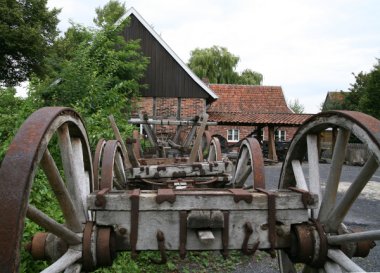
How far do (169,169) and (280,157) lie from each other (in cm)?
1901

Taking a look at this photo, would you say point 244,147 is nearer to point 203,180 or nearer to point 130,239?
point 203,180

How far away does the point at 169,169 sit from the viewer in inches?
150

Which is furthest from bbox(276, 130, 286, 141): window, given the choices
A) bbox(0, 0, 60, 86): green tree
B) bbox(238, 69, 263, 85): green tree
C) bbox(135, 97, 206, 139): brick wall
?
bbox(0, 0, 60, 86): green tree

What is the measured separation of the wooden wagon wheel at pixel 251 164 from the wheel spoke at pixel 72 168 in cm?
118

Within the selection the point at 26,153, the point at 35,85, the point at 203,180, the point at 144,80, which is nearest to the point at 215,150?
the point at 203,180

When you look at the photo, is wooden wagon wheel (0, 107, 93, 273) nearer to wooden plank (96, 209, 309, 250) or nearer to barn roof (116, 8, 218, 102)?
wooden plank (96, 209, 309, 250)

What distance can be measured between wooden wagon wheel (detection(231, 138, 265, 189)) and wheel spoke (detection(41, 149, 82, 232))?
1.25 m

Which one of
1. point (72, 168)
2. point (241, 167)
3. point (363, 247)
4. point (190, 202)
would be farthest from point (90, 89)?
point (363, 247)

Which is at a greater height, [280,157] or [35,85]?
[35,85]

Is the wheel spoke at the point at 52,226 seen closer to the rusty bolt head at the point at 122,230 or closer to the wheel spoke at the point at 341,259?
the rusty bolt head at the point at 122,230

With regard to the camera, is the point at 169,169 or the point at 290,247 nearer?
the point at 290,247

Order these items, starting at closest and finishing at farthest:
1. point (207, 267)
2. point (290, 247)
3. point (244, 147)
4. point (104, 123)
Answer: point (290, 247) < point (244, 147) < point (207, 267) < point (104, 123)

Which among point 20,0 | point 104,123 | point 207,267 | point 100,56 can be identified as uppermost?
point 20,0

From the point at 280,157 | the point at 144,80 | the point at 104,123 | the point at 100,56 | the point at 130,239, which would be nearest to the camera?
the point at 130,239
